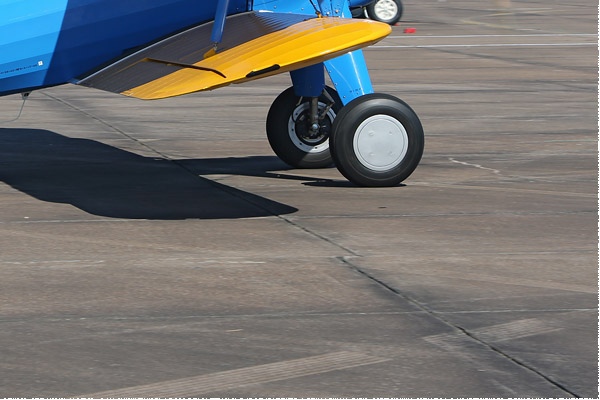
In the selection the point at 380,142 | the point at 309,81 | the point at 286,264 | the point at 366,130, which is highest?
the point at 309,81

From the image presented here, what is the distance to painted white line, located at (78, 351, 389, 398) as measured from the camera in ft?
17.4

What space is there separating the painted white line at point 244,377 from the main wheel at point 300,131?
570 cm

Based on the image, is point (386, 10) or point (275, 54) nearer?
point (275, 54)

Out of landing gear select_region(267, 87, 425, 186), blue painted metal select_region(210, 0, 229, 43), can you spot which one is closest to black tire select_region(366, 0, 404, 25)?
landing gear select_region(267, 87, 425, 186)

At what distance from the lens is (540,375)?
5562 millimetres

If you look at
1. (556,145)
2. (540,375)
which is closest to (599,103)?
(556,145)

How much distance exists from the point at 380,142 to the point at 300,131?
1.48m

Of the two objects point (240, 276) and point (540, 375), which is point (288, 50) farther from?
point (540, 375)

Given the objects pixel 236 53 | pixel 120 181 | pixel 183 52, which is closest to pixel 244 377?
pixel 236 53

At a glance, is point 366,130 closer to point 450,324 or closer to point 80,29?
point 80,29

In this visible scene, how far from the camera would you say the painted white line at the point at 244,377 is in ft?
17.4

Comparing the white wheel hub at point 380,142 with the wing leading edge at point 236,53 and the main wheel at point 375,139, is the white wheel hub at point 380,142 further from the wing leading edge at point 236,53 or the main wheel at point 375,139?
the wing leading edge at point 236,53

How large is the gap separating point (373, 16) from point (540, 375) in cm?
2322

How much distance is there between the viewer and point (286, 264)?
303 inches
